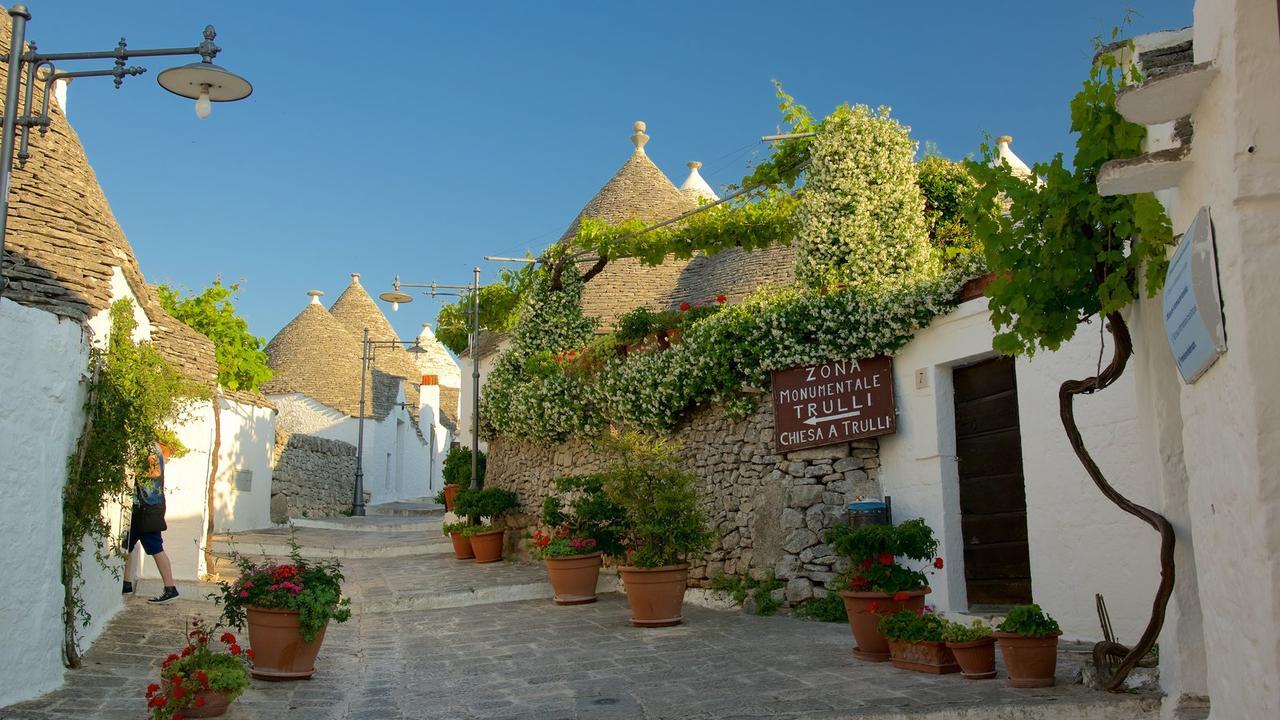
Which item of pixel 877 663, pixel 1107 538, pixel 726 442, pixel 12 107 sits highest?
pixel 12 107

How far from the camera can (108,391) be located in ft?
24.3

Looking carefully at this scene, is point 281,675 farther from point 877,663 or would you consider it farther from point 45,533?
point 877,663

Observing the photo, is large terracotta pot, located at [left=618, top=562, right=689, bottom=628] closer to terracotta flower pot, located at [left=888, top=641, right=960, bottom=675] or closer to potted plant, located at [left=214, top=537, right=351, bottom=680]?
terracotta flower pot, located at [left=888, top=641, right=960, bottom=675]

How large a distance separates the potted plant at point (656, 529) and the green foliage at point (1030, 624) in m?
3.74

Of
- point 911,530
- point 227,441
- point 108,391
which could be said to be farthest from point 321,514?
point 911,530

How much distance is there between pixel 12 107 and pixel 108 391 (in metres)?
2.61

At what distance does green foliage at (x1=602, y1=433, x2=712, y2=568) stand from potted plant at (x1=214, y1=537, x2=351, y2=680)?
3.26m

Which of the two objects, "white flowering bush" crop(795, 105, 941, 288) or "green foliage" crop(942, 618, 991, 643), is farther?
"white flowering bush" crop(795, 105, 941, 288)

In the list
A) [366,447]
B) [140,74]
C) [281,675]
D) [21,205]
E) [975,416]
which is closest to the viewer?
[140,74]

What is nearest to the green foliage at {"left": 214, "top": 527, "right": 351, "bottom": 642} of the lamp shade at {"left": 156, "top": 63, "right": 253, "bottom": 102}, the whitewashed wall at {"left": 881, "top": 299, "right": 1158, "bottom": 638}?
the lamp shade at {"left": 156, "top": 63, "right": 253, "bottom": 102}

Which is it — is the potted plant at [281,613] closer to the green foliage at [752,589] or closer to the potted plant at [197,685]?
the potted plant at [197,685]

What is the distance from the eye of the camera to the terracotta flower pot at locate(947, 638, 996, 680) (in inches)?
247

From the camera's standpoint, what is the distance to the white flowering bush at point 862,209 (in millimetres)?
10617

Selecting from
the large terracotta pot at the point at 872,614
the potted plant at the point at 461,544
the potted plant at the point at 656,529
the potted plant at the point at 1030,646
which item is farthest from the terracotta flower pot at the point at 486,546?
the potted plant at the point at 1030,646
